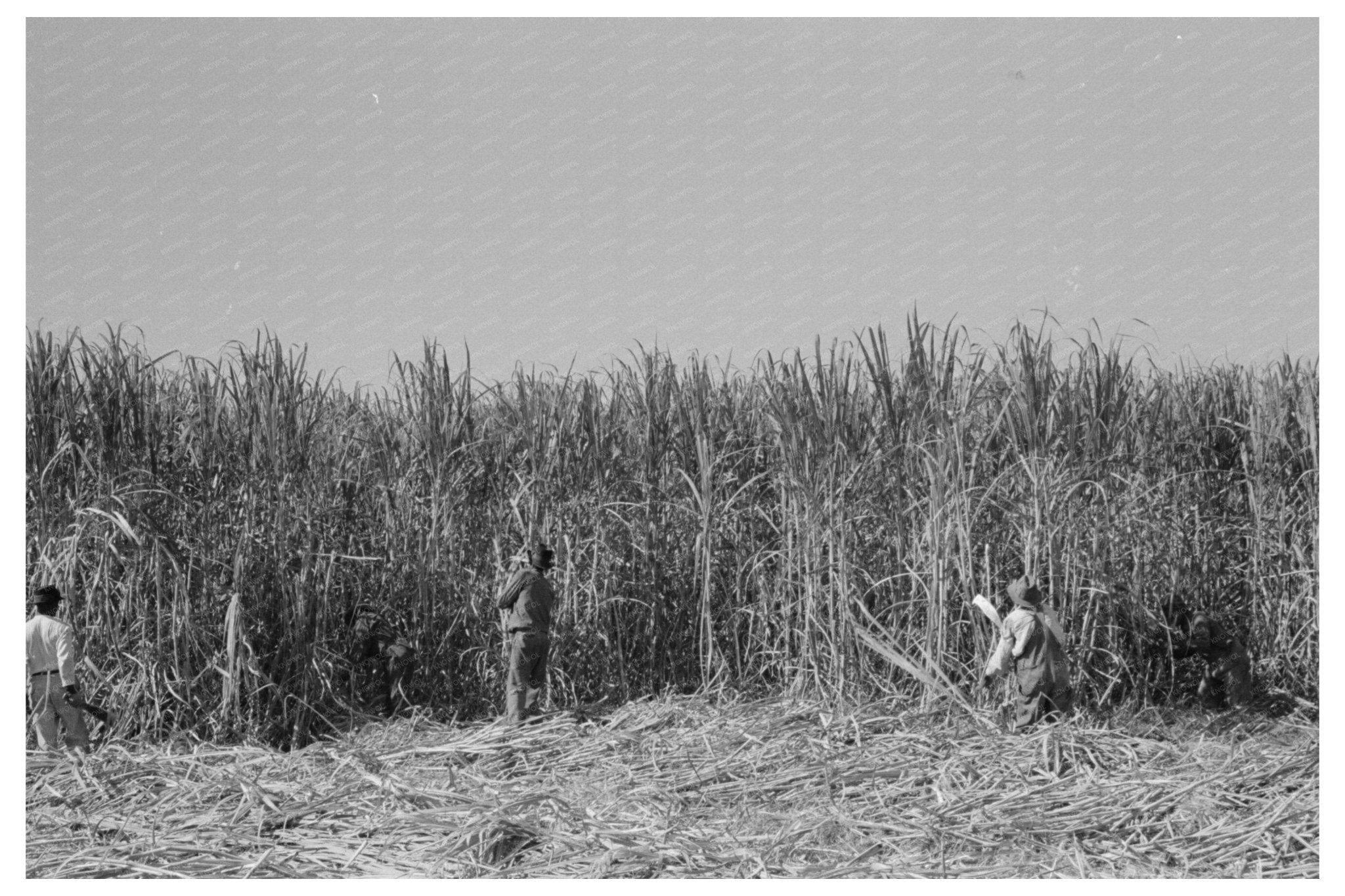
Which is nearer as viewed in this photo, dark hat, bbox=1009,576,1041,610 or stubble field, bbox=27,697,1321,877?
stubble field, bbox=27,697,1321,877

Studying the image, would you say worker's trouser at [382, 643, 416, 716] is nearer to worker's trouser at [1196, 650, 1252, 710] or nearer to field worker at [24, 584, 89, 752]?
field worker at [24, 584, 89, 752]

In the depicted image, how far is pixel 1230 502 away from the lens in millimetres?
7137

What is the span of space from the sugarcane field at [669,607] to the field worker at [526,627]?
0.07ft

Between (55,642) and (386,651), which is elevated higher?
(55,642)

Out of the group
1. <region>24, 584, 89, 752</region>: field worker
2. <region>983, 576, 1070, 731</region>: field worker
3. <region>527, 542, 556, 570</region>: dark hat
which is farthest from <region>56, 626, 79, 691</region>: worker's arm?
<region>983, 576, 1070, 731</region>: field worker

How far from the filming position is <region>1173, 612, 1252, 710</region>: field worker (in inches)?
255

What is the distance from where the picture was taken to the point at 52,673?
5656 mm

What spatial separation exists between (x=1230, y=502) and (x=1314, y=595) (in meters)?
0.75

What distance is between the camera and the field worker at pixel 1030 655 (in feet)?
18.5

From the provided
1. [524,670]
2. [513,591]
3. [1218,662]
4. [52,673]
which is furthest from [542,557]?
[1218,662]

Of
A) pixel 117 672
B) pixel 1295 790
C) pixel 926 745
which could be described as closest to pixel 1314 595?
pixel 1295 790

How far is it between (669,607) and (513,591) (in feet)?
3.62

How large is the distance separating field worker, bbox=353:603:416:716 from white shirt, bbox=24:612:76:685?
1609 mm

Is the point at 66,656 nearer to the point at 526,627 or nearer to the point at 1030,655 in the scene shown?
the point at 526,627
